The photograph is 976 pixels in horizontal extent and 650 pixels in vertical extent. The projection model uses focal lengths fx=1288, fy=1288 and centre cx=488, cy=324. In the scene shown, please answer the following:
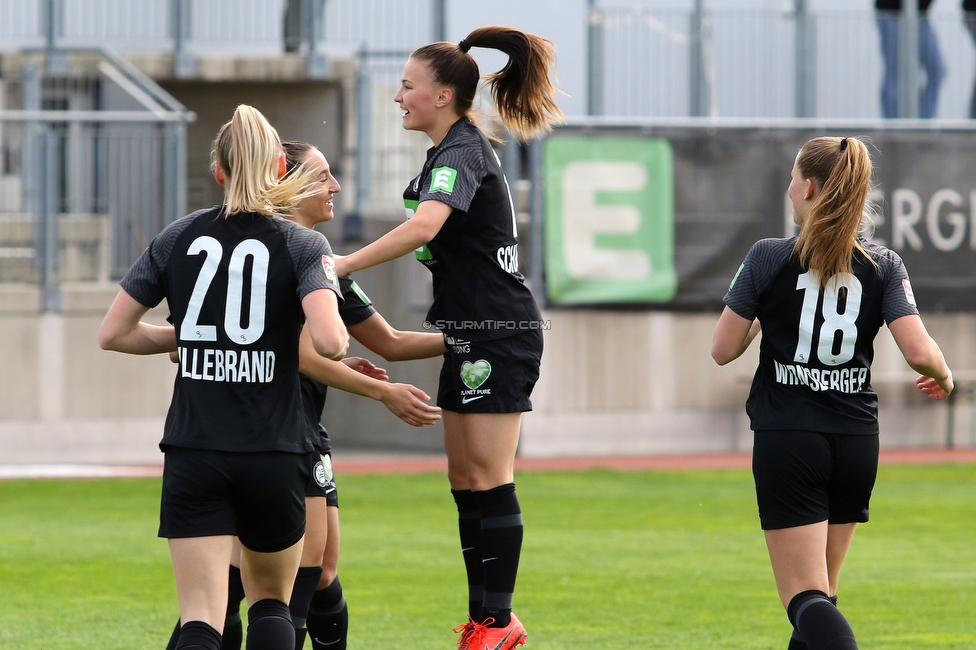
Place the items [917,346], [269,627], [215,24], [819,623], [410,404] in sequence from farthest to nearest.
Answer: [215,24] < [410,404] < [917,346] < [819,623] < [269,627]

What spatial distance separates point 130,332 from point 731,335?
1.80m

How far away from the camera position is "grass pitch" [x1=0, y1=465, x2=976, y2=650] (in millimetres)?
5875

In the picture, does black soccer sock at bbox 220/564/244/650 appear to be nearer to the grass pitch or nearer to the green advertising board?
the grass pitch

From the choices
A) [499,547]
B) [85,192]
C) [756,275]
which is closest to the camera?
[756,275]

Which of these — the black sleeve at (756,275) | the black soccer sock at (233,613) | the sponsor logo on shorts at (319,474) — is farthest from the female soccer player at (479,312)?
the black sleeve at (756,275)

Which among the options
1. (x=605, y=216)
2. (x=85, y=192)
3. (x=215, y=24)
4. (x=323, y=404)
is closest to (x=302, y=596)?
(x=323, y=404)

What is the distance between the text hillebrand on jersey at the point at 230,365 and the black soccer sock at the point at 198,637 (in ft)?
2.15

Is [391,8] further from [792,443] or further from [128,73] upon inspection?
[792,443]

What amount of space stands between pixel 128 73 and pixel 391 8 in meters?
3.23

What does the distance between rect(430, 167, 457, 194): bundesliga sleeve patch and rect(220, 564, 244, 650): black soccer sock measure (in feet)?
4.78

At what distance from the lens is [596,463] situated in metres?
14.1

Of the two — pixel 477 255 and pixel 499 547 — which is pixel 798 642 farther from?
pixel 477 255

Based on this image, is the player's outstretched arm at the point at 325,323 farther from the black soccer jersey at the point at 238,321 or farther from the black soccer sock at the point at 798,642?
the black soccer sock at the point at 798,642

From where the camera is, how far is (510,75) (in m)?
4.82
